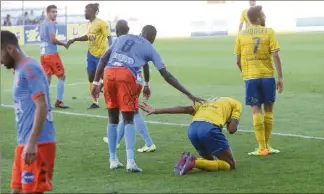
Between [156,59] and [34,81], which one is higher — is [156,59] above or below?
below

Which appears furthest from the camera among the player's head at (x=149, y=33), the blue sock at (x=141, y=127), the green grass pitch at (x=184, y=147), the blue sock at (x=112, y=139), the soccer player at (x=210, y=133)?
the blue sock at (x=141, y=127)

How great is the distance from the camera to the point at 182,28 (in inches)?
1900

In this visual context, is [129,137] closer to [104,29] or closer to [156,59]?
[156,59]

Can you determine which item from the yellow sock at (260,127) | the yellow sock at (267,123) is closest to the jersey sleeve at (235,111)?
the yellow sock at (260,127)

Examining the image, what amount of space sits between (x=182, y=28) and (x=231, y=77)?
91.2 ft

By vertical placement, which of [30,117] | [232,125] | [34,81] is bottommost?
Result: [232,125]

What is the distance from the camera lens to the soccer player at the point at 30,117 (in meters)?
5.76

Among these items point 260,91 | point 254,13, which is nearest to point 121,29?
point 254,13

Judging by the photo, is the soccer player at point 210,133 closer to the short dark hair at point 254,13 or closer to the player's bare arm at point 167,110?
the player's bare arm at point 167,110

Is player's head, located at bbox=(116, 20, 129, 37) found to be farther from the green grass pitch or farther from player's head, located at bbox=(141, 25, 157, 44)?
the green grass pitch

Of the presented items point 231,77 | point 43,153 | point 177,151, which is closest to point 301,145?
point 177,151

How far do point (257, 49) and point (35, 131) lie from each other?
4564mm

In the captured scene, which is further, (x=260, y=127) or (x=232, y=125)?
(x=260, y=127)

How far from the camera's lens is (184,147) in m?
10.3
